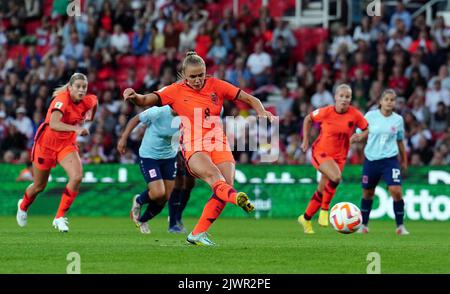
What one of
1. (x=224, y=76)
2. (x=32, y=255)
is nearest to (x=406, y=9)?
(x=224, y=76)

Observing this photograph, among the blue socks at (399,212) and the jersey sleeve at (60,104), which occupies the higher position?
the jersey sleeve at (60,104)

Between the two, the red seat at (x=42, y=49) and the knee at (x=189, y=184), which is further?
the red seat at (x=42, y=49)

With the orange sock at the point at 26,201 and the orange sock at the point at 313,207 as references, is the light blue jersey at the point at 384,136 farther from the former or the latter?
the orange sock at the point at 26,201

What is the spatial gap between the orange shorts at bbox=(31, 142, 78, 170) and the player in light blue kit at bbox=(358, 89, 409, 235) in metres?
4.94

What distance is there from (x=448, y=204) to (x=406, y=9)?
333 inches

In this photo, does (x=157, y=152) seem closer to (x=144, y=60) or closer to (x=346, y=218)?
(x=346, y=218)

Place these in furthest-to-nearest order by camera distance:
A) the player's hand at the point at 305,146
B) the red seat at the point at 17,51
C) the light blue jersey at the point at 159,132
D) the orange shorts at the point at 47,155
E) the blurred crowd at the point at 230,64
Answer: the red seat at the point at 17,51, the blurred crowd at the point at 230,64, the player's hand at the point at 305,146, the light blue jersey at the point at 159,132, the orange shorts at the point at 47,155

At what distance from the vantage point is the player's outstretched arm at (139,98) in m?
12.3

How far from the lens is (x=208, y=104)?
13.2 metres

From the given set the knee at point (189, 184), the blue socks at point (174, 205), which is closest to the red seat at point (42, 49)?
the knee at point (189, 184)

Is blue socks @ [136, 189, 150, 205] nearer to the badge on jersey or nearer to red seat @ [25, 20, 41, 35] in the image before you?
the badge on jersey

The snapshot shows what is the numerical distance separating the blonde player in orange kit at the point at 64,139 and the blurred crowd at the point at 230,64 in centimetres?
822
